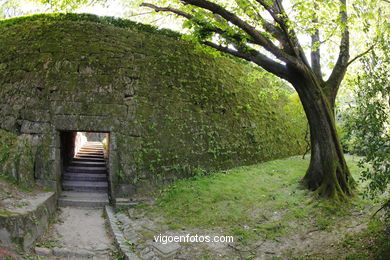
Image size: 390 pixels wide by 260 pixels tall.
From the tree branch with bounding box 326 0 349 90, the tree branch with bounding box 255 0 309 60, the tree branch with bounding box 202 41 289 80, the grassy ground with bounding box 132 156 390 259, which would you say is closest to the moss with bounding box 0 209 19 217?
the grassy ground with bounding box 132 156 390 259

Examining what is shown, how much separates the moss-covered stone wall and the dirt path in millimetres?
886

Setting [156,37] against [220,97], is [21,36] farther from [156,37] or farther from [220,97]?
[220,97]

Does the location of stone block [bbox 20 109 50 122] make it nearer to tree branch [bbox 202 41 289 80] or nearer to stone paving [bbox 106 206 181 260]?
stone paving [bbox 106 206 181 260]

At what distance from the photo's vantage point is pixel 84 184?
24.7ft

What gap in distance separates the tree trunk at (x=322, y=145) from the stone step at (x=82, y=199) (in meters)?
5.14

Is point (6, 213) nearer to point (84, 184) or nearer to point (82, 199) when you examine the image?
point (82, 199)

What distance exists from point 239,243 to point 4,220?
152 inches

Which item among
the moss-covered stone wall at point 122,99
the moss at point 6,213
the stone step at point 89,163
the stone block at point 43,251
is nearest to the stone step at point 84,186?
the moss-covered stone wall at point 122,99

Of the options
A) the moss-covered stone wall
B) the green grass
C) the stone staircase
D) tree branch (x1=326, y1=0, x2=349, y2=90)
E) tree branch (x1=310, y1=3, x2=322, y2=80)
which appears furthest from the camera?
the moss-covered stone wall

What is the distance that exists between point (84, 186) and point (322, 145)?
20.4 feet

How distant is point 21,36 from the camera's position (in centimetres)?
783

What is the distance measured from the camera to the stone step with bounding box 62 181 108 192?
7.20 meters

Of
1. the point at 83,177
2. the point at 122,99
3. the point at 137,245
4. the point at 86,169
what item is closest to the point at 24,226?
the point at 137,245

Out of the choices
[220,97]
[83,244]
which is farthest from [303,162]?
[83,244]
